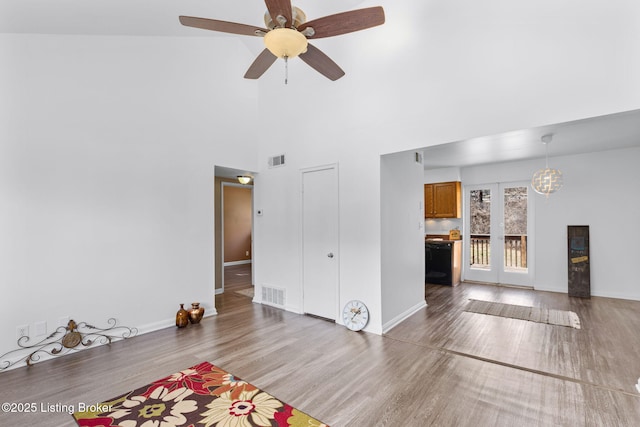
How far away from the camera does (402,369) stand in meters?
2.80

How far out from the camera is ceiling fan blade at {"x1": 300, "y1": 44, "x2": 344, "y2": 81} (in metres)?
2.48

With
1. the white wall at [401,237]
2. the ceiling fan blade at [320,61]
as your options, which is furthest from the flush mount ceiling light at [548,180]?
the ceiling fan blade at [320,61]

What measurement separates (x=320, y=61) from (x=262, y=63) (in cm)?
55

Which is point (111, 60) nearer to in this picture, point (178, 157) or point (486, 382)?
point (178, 157)

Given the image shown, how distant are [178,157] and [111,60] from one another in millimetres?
1320

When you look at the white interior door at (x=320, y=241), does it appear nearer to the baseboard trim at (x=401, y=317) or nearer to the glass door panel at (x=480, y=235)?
the baseboard trim at (x=401, y=317)

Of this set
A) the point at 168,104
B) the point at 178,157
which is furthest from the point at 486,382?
the point at 168,104

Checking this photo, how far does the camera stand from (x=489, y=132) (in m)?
2.88

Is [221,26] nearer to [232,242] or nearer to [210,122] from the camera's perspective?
[210,122]

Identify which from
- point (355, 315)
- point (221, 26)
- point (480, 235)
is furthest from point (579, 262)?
point (221, 26)

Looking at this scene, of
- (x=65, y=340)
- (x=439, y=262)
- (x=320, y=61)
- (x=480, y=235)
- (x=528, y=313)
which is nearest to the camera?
(x=320, y=61)

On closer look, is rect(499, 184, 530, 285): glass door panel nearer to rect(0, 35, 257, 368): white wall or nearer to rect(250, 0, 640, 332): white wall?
rect(250, 0, 640, 332): white wall

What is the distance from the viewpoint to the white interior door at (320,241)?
4172mm

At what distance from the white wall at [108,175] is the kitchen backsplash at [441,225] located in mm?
4819
